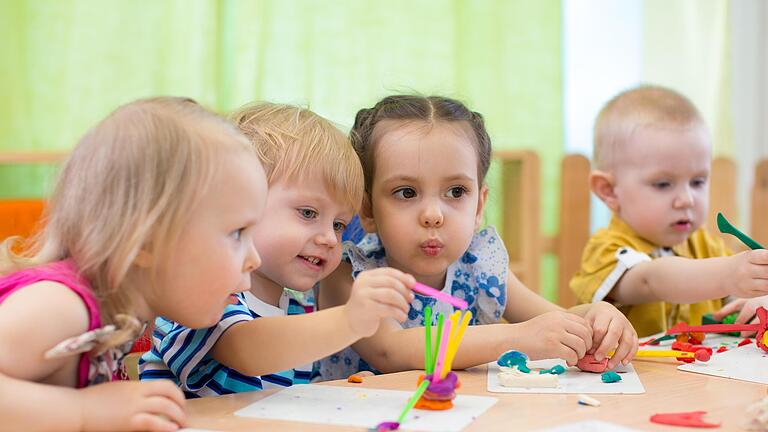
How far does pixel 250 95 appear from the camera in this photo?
9.29 ft

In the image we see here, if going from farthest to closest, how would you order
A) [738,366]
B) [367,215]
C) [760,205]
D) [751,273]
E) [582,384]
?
[760,205], [367,215], [751,273], [738,366], [582,384]

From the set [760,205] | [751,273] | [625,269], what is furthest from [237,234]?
[760,205]

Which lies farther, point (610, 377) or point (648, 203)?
point (648, 203)

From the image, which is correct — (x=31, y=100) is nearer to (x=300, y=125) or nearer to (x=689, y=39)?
(x=300, y=125)

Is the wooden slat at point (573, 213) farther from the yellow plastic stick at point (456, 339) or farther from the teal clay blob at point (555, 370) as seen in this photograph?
the yellow plastic stick at point (456, 339)

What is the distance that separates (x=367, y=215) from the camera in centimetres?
133

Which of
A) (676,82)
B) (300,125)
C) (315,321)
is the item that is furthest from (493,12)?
(315,321)

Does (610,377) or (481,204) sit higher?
(481,204)

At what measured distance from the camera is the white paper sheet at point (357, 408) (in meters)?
0.80

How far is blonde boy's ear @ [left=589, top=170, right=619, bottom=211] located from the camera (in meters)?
1.74

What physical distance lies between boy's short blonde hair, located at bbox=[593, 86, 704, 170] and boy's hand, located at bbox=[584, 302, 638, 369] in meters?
0.70

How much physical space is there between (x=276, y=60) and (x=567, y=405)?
217 cm

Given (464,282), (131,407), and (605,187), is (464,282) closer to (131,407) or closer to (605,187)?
(605,187)

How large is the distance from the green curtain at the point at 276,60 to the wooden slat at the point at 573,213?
28 centimetres
